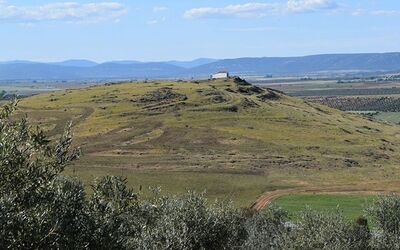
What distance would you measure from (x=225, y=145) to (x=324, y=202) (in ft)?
181

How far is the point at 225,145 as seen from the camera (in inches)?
5930

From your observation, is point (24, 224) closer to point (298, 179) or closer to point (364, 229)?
point (364, 229)

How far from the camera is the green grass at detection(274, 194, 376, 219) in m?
91.5

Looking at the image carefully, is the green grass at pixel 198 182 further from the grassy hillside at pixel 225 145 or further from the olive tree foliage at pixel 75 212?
the olive tree foliage at pixel 75 212

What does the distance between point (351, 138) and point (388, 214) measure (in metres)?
108

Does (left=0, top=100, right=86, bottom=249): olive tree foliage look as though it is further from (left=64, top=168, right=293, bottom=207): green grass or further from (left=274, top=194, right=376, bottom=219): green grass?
(left=64, top=168, right=293, bottom=207): green grass

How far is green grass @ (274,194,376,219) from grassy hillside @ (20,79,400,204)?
6913mm

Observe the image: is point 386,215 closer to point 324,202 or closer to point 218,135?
point 324,202

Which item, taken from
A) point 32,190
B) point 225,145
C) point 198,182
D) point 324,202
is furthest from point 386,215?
point 225,145

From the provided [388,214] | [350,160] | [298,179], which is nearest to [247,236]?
[388,214]

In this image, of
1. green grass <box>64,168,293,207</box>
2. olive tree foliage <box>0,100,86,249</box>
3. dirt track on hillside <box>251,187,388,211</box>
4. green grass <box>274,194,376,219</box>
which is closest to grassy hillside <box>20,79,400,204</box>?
green grass <box>64,168,293,207</box>

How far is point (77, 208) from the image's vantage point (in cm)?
2555

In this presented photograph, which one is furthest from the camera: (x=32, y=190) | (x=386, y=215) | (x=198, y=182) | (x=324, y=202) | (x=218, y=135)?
(x=218, y=135)

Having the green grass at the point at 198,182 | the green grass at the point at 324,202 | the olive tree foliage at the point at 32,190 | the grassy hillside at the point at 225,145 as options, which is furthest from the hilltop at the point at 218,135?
the olive tree foliage at the point at 32,190
